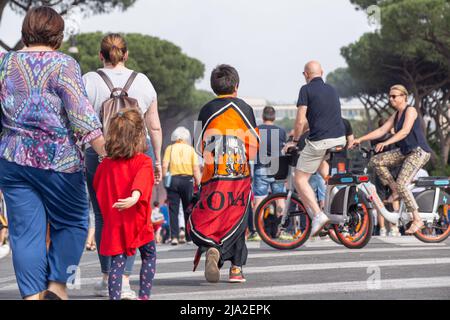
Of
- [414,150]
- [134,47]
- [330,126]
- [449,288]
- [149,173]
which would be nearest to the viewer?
[149,173]

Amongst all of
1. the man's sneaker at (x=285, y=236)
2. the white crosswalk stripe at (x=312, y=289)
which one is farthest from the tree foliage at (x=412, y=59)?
the white crosswalk stripe at (x=312, y=289)

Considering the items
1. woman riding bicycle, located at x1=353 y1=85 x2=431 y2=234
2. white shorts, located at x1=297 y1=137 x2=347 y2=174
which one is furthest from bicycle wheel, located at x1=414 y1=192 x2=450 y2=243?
white shorts, located at x1=297 y1=137 x2=347 y2=174

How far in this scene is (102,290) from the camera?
22.0 ft

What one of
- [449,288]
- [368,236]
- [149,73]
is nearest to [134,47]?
[149,73]

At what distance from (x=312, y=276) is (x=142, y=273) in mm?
1894

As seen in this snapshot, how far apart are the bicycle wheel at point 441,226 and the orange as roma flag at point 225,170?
361 cm

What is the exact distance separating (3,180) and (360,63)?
138ft

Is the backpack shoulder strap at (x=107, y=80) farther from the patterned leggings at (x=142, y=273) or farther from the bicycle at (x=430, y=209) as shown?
the bicycle at (x=430, y=209)

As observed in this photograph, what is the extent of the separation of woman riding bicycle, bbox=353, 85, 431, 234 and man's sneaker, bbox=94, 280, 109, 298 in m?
4.43

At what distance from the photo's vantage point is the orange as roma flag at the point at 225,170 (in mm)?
7605

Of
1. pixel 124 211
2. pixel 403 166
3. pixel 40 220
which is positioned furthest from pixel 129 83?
pixel 403 166

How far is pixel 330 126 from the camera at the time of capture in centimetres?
961

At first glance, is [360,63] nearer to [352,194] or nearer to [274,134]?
[274,134]
